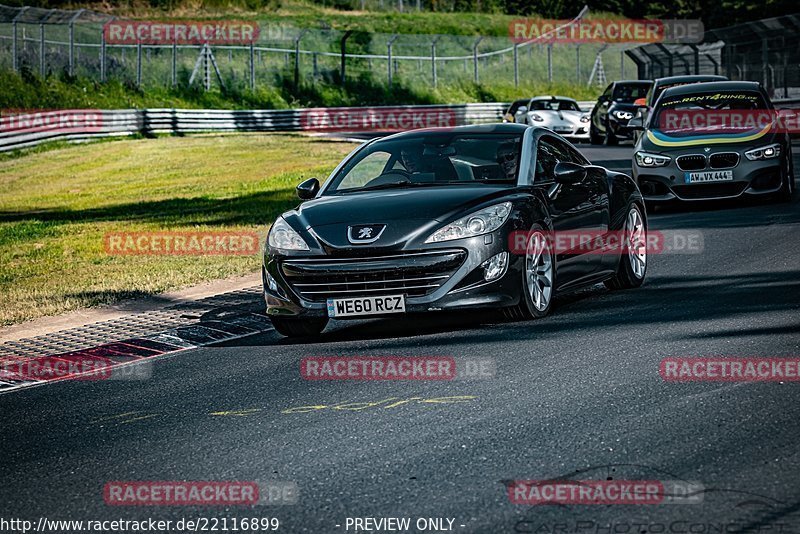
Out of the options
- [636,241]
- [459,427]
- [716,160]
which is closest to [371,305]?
[459,427]

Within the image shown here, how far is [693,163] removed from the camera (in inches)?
611

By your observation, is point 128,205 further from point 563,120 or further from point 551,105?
point 551,105

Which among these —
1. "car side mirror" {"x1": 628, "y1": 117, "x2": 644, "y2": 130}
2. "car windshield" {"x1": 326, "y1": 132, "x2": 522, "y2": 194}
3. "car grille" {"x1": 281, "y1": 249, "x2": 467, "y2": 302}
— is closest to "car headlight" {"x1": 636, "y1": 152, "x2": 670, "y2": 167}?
"car side mirror" {"x1": 628, "y1": 117, "x2": 644, "y2": 130}

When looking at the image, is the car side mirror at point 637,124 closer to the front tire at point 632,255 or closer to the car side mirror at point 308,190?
the front tire at point 632,255

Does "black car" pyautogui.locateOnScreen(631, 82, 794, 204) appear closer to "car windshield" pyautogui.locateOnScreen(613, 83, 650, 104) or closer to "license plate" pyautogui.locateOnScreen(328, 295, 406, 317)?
"license plate" pyautogui.locateOnScreen(328, 295, 406, 317)

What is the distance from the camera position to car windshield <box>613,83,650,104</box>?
32.4 meters

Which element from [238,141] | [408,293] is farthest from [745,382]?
[238,141]

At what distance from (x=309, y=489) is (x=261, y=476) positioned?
32cm

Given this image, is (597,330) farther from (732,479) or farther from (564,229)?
(732,479)

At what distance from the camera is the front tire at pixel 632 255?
1025cm

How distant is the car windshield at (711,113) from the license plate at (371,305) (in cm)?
872

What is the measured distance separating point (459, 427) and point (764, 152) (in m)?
10.7

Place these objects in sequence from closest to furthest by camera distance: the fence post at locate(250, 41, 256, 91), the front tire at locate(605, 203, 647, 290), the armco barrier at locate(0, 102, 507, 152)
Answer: the front tire at locate(605, 203, 647, 290), the armco barrier at locate(0, 102, 507, 152), the fence post at locate(250, 41, 256, 91)

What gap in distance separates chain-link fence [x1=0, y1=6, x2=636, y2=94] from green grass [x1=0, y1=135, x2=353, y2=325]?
5087 mm
